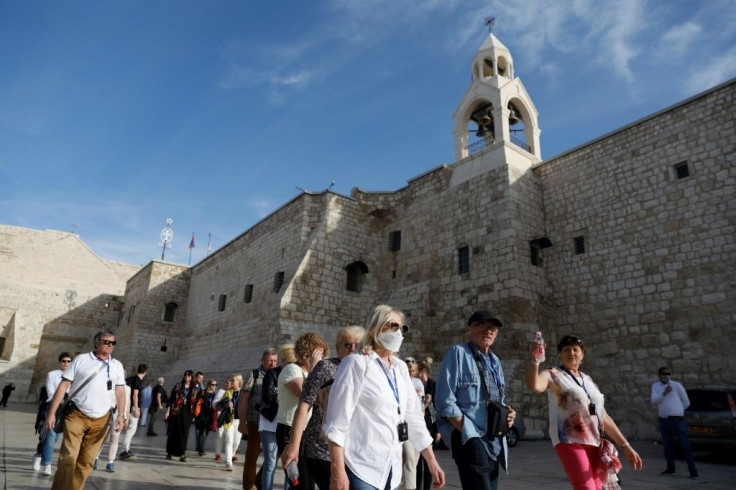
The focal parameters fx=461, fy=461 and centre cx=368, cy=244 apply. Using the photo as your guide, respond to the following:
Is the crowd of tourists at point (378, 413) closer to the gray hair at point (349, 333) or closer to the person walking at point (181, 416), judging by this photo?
the gray hair at point (349, 333)

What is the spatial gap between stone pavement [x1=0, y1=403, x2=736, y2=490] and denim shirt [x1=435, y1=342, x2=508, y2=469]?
3007 millimetres

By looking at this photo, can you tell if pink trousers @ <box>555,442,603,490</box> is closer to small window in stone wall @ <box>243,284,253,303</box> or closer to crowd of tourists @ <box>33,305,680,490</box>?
crowd of tourists @ <box>33,305,680,490</box>

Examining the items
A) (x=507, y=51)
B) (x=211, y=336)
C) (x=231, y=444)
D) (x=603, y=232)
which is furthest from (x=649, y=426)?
(x=211, y=336)

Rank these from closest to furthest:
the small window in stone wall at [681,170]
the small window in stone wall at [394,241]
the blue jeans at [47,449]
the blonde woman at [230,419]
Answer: the blue jeans at [47,449], the blonde woman at [230,419], the small window in stone wall at [681,170], the small window in stone wall at [394,241]

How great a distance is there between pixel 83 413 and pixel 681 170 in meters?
13.3

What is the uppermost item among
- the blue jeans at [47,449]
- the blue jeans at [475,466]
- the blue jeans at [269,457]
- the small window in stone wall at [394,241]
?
the small window in stone wall at [394,241]

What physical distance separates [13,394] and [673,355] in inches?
1227

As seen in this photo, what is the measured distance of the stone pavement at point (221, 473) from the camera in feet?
18.9

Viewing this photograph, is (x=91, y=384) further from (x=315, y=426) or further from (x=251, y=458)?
(x=315, y=426)

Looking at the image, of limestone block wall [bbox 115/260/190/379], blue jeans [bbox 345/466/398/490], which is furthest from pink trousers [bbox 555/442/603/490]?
limestone block wall [bbox 115/260/190/379]

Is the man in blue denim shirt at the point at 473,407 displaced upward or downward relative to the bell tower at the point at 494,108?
downward

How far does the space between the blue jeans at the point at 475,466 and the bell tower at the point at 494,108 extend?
12.9 metres

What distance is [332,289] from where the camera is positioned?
55.1 ft

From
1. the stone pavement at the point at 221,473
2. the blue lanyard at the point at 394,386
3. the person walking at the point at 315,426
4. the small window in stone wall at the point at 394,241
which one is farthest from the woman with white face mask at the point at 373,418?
the small window in stone wall at the point at 394,241
